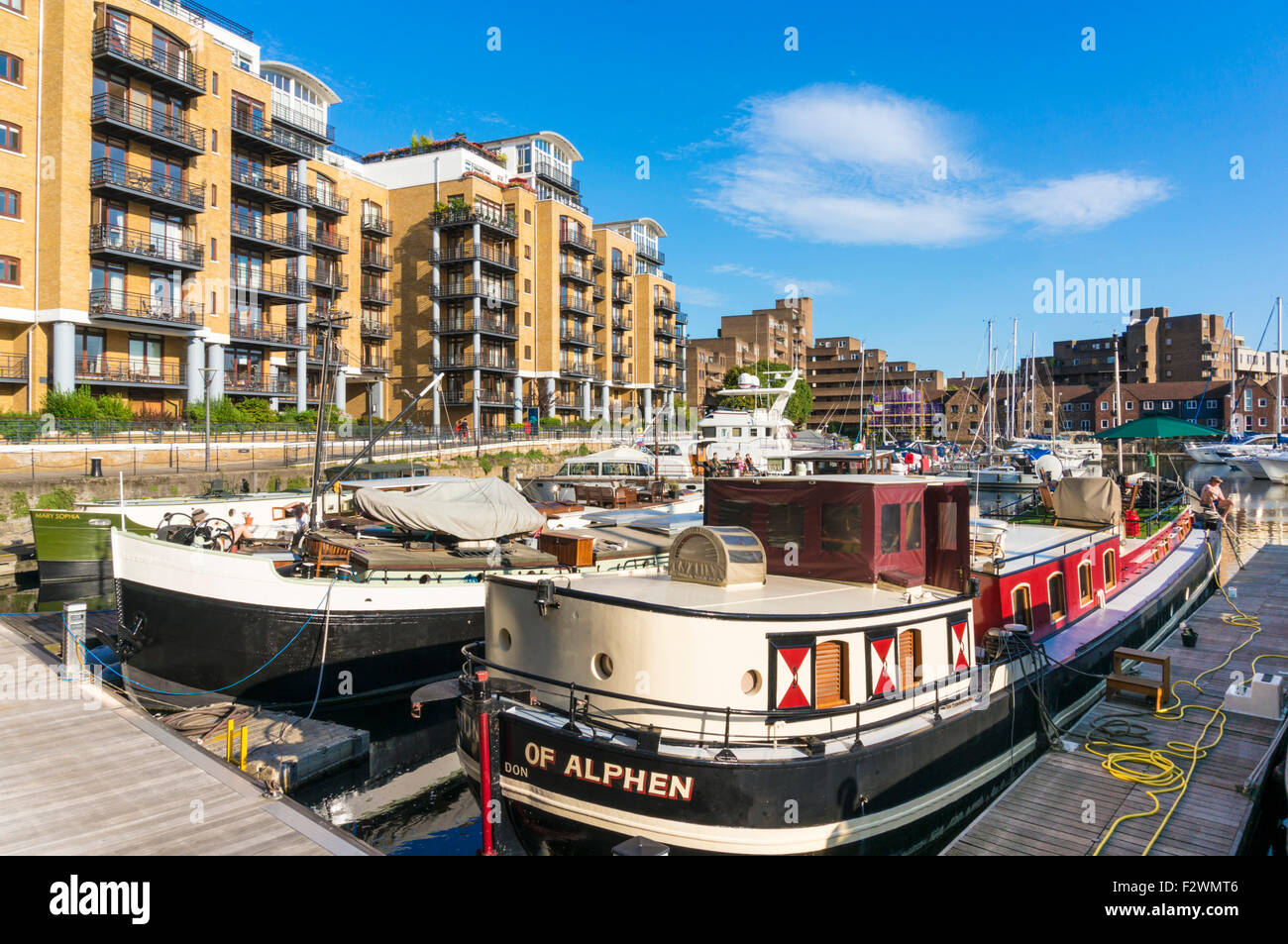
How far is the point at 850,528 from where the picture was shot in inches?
384

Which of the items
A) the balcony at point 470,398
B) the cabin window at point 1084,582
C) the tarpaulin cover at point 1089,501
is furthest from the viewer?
the balcony at point 470,398

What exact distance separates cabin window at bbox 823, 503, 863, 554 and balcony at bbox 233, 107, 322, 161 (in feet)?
155

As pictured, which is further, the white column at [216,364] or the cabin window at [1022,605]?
the white column at [216,364]

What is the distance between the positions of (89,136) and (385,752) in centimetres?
3710

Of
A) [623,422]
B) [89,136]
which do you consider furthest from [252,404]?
[623,422]

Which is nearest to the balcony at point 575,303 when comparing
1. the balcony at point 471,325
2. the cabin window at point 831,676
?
the balcony at point 471,325

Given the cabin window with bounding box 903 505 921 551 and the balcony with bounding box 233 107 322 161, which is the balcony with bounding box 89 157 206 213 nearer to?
the balcony with bounding box 233 107 322 161

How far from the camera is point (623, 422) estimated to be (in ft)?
240

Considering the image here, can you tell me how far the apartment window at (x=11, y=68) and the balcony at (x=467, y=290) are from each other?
89.9ft

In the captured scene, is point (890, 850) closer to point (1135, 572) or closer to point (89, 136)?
point (1135, 572)

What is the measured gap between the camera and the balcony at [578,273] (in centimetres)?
6612

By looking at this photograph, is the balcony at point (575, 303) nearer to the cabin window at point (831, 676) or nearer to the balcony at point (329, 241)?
the balcony at point (329, 241)

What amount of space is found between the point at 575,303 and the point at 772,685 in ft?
206
